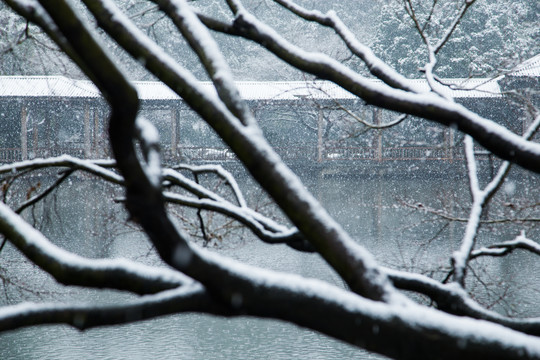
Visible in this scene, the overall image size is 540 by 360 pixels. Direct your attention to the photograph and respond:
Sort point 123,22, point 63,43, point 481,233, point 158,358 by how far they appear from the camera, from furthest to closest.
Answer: point 481,233, point 158,358, point 123,22, point 63,43

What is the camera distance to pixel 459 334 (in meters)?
1.05

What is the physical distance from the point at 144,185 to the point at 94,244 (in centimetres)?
1040

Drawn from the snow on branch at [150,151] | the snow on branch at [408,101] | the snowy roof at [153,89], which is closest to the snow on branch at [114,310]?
the snow on branch at [150,151]

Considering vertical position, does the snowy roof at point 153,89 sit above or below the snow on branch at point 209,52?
above

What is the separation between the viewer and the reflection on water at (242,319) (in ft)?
21.6

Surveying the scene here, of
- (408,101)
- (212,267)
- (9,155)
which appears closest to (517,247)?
(408,101)

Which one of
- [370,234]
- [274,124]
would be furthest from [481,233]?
[274,124]

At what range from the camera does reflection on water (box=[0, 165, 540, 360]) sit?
21.6 ft

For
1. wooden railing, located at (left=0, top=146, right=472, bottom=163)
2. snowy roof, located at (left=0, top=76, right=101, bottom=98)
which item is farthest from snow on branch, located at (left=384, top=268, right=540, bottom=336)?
wooden railing, located at (left=0, top=146, right=472, bottom=163)

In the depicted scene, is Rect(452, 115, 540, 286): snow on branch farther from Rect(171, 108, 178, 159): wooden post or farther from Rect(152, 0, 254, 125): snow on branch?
Rect(171, 108, 178, 159): wooden post

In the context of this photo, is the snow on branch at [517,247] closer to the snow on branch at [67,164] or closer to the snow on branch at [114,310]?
the snow on branch at [67,164]

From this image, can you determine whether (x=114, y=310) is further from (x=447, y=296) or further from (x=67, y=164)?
(x=67, y=164)

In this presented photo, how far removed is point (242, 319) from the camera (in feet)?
25.1

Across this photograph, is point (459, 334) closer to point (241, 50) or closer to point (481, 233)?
point (481, 233)
